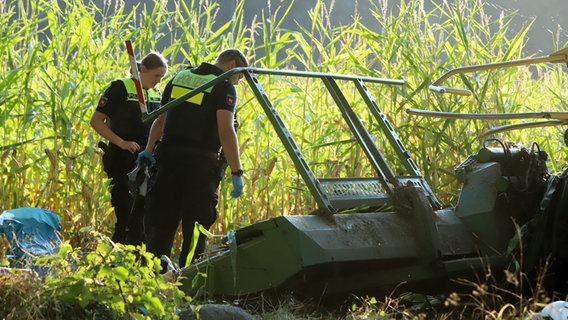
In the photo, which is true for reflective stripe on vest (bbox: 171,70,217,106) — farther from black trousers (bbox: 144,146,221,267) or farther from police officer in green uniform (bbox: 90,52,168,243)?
police officer in green uniform (bbox: 90,52,168,243)

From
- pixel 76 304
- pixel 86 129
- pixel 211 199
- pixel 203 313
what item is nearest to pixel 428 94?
pixel 211 199

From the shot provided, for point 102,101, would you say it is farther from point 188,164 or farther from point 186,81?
point 188,164

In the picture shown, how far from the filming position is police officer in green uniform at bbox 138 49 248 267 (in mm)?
6211

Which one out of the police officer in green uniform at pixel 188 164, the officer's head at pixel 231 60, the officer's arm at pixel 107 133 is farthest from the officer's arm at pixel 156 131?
the officer's head at pixel 231 60

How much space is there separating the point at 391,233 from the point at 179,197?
1.68 metres

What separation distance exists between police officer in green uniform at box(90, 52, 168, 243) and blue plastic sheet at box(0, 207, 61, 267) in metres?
0.91

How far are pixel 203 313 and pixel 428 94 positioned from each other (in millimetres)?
3595

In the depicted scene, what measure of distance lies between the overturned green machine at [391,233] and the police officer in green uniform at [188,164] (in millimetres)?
783

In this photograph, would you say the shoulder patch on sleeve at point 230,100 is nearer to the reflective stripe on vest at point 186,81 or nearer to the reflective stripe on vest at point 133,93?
the reflective stripe on vest at point 186,81

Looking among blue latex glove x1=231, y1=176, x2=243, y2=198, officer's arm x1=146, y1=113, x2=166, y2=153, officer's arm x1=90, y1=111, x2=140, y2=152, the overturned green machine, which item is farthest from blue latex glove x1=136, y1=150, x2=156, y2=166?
the overturned green machine

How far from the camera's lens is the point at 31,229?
6129mm

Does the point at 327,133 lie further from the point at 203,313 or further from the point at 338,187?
the point at 203,313

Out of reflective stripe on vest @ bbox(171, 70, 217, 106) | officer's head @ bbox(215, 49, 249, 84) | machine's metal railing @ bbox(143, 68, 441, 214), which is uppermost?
officer's head @ bbox(215, 49, 249, 84)

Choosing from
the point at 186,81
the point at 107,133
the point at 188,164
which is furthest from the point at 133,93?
the point at 188,164
